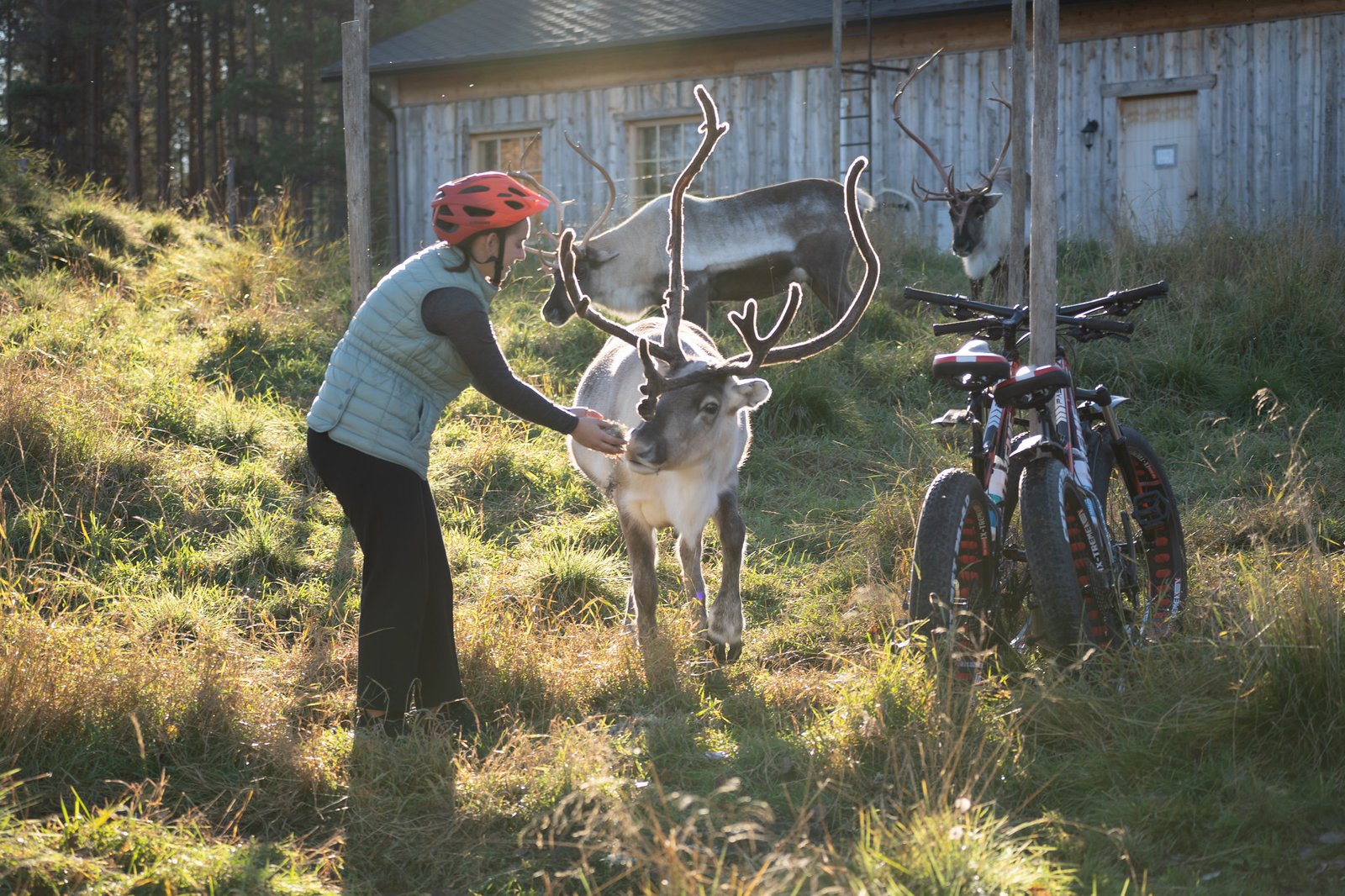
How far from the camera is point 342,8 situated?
2633 cm

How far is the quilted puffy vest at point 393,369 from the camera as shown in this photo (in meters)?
4.33

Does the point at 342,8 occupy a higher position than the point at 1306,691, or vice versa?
the point at 342,8

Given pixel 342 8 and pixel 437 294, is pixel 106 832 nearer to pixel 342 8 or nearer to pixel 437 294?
pixel 437 294

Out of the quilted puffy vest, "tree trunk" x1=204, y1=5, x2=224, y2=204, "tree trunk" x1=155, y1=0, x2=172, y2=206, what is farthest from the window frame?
"tree trunk" x1=155, y1=0, x2=172, y2=206

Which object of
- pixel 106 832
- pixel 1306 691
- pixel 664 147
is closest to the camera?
pixel 106 832

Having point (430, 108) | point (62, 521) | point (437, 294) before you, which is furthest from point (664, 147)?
point (437, 294)

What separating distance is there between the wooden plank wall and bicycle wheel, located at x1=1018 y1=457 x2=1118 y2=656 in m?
8.57

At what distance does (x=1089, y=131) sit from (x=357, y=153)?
9.36 m

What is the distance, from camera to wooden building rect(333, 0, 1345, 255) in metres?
13.6

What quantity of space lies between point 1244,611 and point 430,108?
14893mm

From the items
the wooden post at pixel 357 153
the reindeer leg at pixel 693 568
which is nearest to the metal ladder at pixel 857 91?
the wooden post at pixel 357 153

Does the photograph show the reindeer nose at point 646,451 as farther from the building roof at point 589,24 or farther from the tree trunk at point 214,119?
the tree trunk at point 214,119

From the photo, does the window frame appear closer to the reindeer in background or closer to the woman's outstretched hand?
the reindeer in background

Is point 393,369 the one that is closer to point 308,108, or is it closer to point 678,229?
point 678,229
